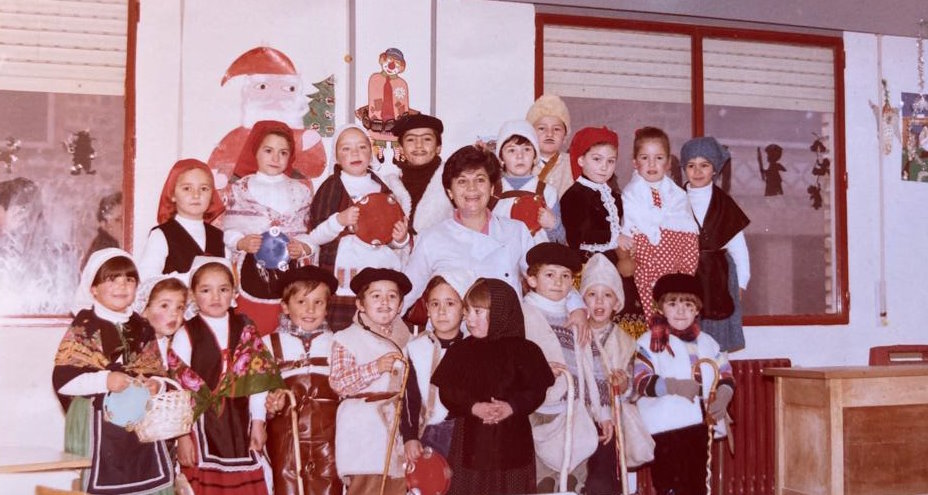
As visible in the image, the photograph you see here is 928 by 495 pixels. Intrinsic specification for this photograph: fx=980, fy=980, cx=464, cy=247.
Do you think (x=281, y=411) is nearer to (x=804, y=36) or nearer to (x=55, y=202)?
(x=55, y=202)

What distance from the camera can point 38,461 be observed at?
13.9 ft

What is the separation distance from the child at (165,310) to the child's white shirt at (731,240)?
10.2 feet

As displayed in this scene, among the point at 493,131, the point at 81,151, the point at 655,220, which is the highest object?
the point at 493,131

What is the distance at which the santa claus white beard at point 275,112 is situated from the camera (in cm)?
556

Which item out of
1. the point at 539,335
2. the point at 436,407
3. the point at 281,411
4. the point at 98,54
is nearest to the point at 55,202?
the point at 98,54

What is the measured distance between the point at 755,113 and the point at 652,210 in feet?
4.70

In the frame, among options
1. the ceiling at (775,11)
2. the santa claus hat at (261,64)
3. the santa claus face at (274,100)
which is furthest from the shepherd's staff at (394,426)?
the ceiling at (775,11)

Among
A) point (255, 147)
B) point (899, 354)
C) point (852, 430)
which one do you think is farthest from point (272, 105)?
point (899, 354)

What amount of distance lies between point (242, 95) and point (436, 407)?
2.13 metres

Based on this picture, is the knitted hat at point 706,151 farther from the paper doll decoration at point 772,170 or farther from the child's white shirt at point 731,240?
the paper doll decoration at point 772,170

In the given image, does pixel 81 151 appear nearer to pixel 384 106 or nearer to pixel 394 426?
pixel 384 106

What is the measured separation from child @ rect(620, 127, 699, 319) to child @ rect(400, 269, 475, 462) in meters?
1.23

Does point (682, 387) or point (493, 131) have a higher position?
point (493, 131)

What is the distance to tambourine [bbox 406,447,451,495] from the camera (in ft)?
15.3
